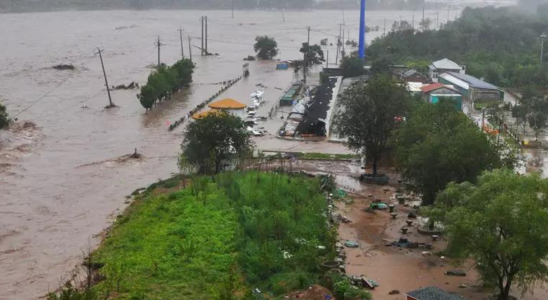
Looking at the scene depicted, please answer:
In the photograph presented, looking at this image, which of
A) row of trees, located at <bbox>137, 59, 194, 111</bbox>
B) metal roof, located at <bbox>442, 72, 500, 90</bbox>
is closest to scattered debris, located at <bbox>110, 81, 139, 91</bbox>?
row of trees, located at <bbox>137, 59, 194, 111</bbox>

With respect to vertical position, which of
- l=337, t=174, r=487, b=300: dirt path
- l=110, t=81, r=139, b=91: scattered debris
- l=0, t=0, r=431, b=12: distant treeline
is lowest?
l=337, t=174, r=487, b=300: dirt path

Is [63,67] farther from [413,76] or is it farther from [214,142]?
[214,142]

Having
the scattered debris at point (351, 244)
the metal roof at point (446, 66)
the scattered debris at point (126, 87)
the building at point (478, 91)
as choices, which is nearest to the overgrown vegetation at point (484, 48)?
the metal roof at point (446, 66)

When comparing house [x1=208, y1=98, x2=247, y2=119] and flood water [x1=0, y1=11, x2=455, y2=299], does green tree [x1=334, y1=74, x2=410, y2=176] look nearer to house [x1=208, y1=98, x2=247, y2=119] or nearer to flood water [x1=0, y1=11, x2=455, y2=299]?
flood water [x1=0, y1=11, x2=455, y2=299]

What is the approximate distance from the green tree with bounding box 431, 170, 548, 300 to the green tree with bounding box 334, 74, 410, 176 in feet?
20.6

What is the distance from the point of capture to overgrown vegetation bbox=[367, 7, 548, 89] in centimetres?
3006

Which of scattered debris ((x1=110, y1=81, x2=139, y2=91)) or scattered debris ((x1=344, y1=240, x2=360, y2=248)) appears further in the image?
scattered debris ((x1=110, y1=81, x2=139, y2=91))

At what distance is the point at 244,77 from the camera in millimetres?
32375

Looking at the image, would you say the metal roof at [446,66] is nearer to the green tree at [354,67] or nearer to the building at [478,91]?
the green tree at [354,67]

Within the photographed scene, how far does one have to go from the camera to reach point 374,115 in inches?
620

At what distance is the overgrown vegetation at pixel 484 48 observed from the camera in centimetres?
3006

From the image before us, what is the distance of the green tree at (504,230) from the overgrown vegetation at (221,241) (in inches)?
78.9

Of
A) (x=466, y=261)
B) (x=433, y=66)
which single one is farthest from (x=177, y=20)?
(x=466, y=261)

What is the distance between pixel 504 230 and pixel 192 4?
7044 cm
